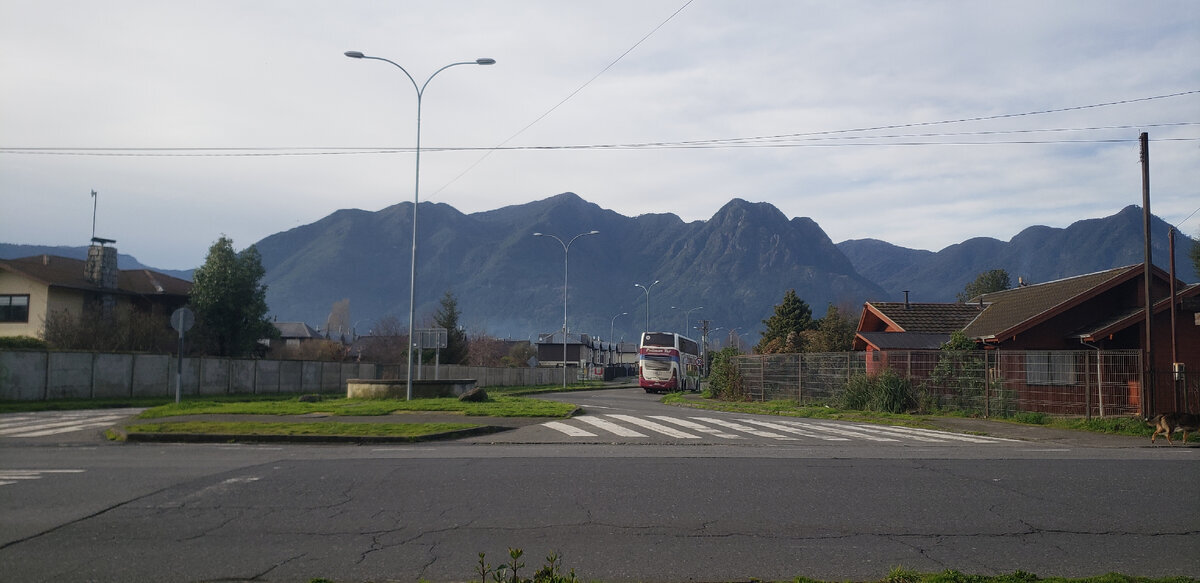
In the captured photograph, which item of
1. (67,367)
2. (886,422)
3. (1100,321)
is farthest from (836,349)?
(67,367)

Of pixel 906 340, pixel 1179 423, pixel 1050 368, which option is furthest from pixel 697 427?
pixel 906 340

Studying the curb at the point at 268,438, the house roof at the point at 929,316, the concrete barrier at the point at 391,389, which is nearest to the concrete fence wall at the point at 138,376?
the concrete barrier at the point at 391,389

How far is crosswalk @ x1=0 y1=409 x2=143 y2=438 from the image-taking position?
17375 millimetres

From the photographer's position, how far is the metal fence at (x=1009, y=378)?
69.6 feet

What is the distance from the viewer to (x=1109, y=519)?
8031mm

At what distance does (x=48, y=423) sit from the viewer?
19.9 m

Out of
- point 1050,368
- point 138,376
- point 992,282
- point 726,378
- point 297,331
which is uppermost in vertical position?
point 992,282

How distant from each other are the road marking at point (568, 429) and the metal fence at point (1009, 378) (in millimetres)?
11621

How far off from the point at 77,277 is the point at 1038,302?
51.0 metres

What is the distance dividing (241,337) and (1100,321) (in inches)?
1916

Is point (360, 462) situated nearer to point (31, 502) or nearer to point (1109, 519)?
point (31, 502)

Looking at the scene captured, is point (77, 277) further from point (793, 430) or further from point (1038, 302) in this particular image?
point (1038, 302)

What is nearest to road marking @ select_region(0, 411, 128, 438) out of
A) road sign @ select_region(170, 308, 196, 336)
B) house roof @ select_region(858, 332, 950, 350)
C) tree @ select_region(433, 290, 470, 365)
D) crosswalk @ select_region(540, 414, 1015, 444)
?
road sign @ select_region(170, 308, 196, 336)

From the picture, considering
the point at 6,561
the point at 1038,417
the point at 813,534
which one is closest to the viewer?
the point at 6,561
